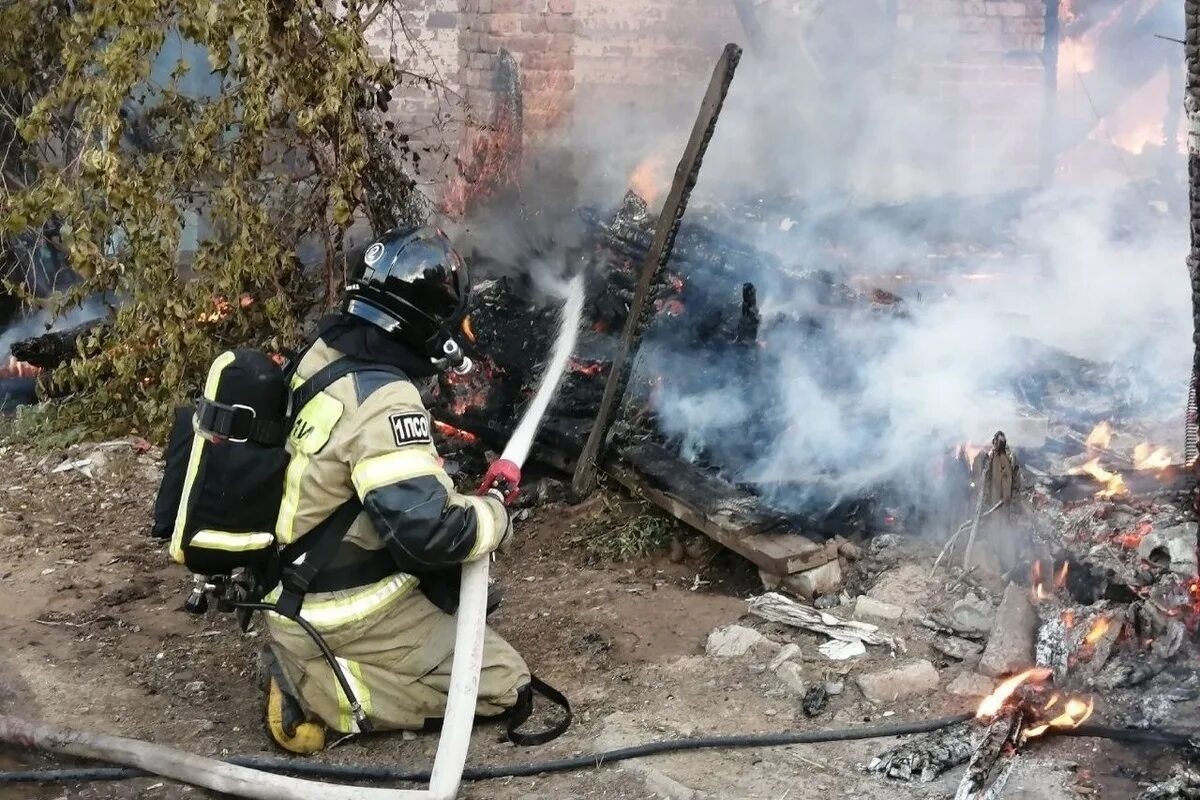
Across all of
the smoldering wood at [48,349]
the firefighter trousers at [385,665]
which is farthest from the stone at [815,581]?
the smoldering wood at [48,349]

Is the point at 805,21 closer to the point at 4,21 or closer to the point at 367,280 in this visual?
the point at 4,21

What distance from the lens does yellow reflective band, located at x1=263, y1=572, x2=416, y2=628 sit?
4.03 m

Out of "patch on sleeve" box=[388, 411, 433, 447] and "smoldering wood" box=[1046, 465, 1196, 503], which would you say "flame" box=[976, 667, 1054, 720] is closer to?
"smoldering wood" box=[1046, 465, 1196, 503]

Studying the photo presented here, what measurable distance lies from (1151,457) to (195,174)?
562 centimetres

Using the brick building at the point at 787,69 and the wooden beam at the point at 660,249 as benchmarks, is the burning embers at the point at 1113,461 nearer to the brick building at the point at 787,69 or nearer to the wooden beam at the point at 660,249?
the wooden beam at the point at 660,249

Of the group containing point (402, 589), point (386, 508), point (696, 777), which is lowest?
point (696, 777)

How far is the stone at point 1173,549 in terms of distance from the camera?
485cm

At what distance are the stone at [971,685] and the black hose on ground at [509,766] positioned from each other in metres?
0.25

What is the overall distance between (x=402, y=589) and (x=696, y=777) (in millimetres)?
1225

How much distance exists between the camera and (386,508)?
3.74 m

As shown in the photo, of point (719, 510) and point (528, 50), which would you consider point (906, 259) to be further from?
point (719, 510)

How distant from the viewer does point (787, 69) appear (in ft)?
40.3

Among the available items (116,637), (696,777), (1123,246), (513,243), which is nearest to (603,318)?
(513,243)

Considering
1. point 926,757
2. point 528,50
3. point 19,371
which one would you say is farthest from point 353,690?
point 528,50
